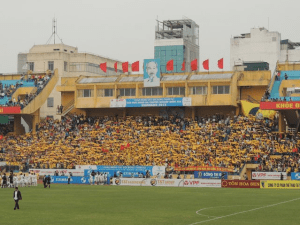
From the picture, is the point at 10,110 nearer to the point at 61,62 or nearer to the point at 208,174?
the point at 61,62

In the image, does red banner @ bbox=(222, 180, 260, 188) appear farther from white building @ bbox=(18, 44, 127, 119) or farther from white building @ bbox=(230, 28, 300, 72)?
white building @ bbox=(230, 28, 300, 72)

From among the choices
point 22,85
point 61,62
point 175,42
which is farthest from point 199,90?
point 175,42

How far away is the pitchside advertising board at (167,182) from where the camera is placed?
61.3m

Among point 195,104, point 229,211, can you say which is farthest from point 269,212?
point 195,104

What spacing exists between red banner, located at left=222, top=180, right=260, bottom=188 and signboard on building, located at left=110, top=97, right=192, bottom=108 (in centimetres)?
2388

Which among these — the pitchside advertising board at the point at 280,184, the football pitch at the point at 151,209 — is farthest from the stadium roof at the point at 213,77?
the football pitch at the point at 151,209

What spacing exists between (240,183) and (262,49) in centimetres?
7614

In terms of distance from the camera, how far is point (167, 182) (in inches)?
2501

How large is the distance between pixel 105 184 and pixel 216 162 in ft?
41.3

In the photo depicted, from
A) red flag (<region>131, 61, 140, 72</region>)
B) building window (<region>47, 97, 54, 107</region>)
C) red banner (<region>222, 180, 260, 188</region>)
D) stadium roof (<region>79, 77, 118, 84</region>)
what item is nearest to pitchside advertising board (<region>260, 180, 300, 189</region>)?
red banner (<region>222, 180, 260, 188</region>)

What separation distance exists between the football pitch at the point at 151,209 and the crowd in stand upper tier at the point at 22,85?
4395 centimetres

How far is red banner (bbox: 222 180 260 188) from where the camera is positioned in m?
59.0

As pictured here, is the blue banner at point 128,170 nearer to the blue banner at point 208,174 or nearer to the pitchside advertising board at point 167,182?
the pitchside advertising board at point 167,182

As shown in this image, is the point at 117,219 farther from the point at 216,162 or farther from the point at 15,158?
the point at 15,158
